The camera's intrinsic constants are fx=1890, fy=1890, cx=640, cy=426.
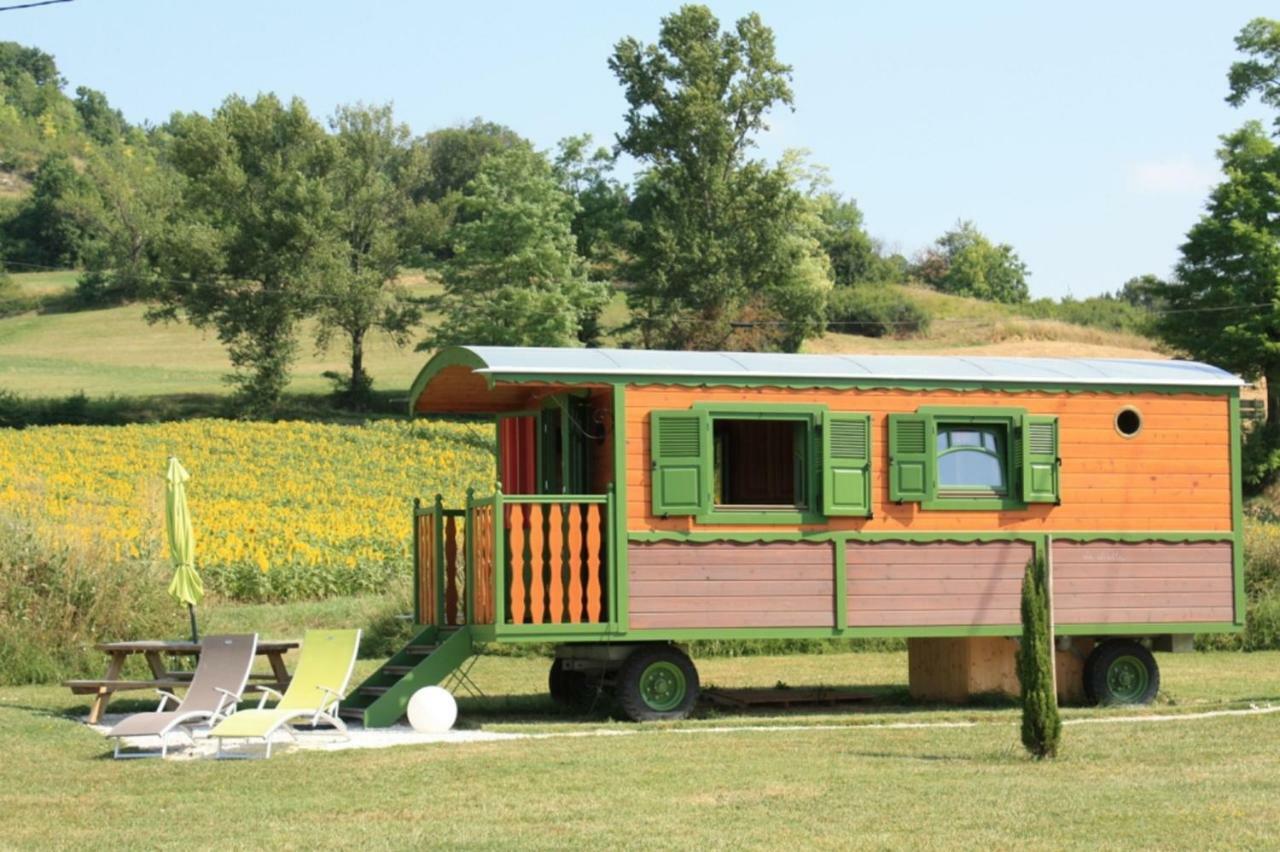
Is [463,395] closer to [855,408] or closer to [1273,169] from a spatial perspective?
[855,408]

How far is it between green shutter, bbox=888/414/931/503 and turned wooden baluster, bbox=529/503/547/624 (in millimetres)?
3237

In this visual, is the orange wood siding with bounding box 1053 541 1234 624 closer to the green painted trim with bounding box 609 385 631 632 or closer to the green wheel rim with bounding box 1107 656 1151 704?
the green wheel rim with bounding box 1107 656 1151 704

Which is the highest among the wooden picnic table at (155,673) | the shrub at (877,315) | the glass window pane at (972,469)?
the shrub at (877,315)

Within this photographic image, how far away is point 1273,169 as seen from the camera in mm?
58188

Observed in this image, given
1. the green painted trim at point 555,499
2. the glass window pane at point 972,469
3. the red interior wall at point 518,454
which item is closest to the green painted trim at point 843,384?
the glass window pane at point 972,469

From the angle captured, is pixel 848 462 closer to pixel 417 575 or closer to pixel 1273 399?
pixel 417 575

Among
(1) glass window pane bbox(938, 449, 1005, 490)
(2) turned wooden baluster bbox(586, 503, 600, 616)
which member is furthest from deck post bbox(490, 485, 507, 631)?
(1) glass window pane bbox(938, 449, 1005, 490)

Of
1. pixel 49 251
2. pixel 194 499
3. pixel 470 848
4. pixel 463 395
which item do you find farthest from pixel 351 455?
pixel 49 251

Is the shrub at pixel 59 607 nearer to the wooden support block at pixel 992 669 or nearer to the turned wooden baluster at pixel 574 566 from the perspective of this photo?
the turned wooden baluster at pixel 574 566

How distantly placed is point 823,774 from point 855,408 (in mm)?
5385

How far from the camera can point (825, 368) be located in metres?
16.7

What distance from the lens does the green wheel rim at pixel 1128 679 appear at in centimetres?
1741

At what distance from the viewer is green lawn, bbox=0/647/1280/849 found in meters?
9.59

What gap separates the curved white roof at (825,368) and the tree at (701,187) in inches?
1715
